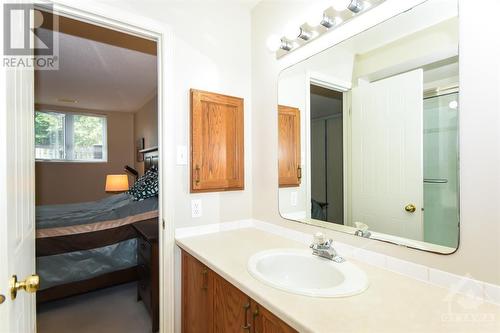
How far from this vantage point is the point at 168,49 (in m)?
1.56

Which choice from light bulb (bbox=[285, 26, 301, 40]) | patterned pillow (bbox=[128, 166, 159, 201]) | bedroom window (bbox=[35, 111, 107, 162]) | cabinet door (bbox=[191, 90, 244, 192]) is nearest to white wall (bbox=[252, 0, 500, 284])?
light bulb (bbox=[285, 26, 301, 40])

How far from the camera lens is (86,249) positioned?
7.74 feet

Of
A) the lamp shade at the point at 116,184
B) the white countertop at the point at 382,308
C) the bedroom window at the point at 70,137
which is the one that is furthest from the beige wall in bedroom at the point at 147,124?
the white countertop at the point at 382,308

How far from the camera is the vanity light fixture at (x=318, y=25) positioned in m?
1.22

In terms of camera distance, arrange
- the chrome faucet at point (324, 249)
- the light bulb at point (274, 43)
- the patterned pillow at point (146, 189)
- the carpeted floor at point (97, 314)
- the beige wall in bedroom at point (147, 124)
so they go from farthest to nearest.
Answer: the beige wall in bedroom at point (147, 124), the patterned pillow at point (146, 189), the carpeted floor at point (97, 314), the light bulb at point (274, 43), the chrome faucet at point (324, 249)

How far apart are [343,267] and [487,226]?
1.74 ft

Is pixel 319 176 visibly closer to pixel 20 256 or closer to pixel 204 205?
pixel 204 205

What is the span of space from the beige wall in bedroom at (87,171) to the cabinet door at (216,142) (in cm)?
394

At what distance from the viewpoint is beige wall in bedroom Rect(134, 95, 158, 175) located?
4184mm

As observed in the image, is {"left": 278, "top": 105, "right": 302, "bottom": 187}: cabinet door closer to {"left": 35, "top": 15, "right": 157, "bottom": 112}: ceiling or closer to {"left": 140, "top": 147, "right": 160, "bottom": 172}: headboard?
{"left": 35, "top": 15, "right": 157, "bottom": 112}: ceiling

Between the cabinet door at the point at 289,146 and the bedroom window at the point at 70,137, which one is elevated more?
the bedroom window at the point at 70,137

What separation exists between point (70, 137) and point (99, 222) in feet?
9.63

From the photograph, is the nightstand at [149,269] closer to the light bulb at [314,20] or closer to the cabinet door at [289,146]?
the cabinet door at [289,146]

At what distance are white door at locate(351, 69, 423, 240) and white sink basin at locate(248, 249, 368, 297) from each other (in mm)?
278
